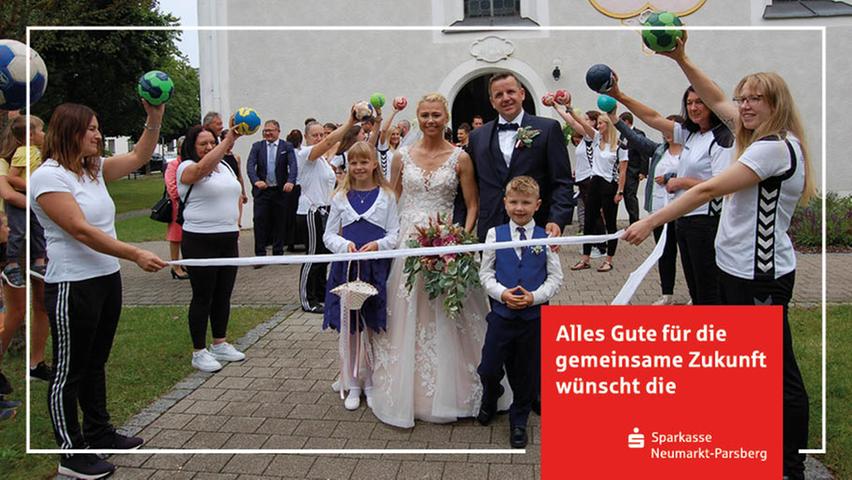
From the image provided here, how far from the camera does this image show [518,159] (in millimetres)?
4234

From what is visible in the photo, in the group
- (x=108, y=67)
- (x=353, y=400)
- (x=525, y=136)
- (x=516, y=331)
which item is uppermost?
(x=108, y=67)

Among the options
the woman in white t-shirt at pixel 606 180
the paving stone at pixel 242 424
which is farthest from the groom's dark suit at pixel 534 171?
the woman in white t-shirt at pixel 606 180

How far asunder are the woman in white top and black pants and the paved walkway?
46cm

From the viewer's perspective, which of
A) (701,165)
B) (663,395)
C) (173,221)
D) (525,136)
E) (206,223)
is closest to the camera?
(663,395)

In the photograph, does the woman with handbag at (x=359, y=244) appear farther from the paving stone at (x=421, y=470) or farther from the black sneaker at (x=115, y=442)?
the black sneaker at (x=115, y=442)

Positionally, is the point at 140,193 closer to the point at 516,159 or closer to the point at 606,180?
the point at 606,180

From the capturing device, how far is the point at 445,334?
4277mm

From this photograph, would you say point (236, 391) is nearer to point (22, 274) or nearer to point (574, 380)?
point (22, 274)

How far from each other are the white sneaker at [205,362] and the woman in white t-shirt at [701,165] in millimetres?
3807

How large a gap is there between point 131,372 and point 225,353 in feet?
2.41

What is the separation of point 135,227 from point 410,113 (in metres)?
7.59

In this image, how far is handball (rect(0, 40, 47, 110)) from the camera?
3.57 m

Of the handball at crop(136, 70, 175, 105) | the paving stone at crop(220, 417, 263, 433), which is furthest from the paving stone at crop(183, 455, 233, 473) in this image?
the handball at crop(136, 70, 175, 105)

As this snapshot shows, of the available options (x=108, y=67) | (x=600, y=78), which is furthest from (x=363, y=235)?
(x=108, y=67)
